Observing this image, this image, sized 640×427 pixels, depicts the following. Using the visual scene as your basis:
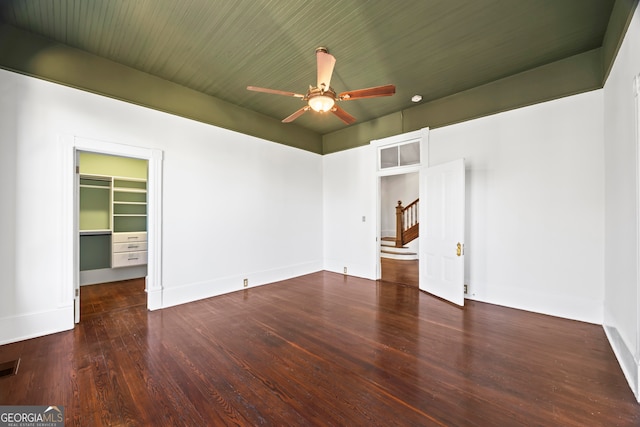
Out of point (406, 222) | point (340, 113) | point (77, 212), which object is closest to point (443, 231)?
point (340, 113)

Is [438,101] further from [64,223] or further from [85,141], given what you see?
[64,223]

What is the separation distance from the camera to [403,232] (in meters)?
7.86

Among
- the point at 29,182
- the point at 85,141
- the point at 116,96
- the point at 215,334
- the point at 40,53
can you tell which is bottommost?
the point at 215,334

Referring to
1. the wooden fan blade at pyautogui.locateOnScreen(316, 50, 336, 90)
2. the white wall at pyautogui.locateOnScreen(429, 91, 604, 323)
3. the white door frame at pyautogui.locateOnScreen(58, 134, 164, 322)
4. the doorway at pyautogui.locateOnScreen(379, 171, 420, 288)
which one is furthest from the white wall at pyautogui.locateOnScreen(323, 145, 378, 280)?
the white door frame at pyautogui.locateOnScreen(58, 134, 164, 322)

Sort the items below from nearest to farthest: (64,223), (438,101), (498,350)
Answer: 1. (498,350)
2. (64,223)
3. (438,101)

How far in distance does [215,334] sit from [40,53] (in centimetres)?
358

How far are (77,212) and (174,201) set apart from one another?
3.43ft

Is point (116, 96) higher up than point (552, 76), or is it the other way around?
point (552, 76)

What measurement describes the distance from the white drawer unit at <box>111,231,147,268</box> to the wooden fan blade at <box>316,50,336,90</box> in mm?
4643

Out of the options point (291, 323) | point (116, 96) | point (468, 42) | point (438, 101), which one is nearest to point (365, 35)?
point (468, 42)

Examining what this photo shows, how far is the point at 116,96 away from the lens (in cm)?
332

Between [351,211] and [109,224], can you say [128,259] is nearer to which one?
[109,224]

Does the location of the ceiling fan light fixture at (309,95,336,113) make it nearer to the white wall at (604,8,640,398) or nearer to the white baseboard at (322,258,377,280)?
the white wall at (604,8,640,398)

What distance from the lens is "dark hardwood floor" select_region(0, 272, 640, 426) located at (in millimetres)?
1715
